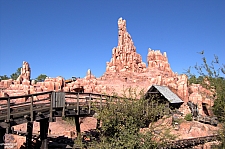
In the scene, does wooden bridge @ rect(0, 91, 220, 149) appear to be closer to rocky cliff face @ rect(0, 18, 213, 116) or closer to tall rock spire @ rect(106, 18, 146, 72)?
rocky cliff face @ rect(0, 18, 213, 116)

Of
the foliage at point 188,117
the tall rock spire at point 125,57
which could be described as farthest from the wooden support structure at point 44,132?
the tall rock spire at point 125,57

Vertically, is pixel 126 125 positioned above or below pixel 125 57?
below

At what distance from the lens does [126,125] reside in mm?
9406

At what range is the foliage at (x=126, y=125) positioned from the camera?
357 inches

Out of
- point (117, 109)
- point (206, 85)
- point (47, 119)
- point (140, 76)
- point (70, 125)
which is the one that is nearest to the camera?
point (206, 85)

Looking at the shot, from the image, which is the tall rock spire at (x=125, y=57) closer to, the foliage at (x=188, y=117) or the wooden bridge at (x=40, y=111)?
the foliage at (x=188, y=117)

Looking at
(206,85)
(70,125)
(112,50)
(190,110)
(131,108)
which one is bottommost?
(70,125)

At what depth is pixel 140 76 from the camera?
41281 millimetres

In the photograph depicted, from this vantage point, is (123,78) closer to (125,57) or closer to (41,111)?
(125,57)

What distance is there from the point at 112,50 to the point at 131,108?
43772 mm

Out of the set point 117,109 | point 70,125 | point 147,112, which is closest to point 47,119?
point 117,109

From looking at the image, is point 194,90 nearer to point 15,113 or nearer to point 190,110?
point 190,110

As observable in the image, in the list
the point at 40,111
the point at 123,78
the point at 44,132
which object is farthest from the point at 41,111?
the point at 123,78

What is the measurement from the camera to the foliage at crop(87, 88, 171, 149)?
9070 mm
